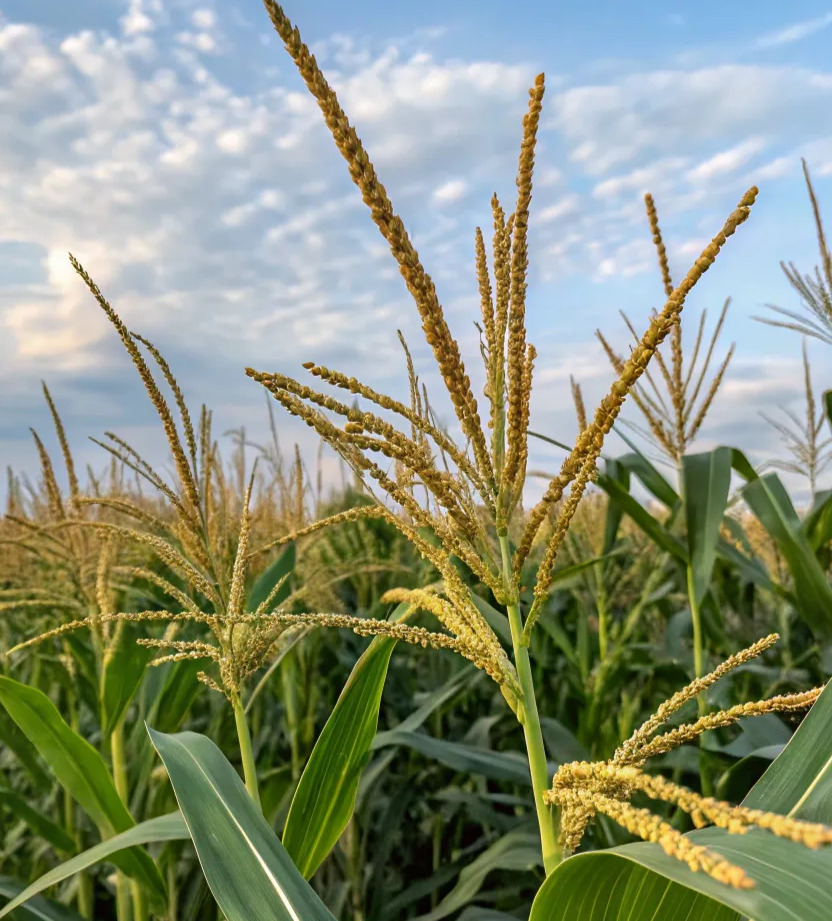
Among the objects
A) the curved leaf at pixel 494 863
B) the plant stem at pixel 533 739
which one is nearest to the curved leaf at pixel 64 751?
the curved leaf at pixel 494 863

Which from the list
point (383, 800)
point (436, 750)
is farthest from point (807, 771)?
point (383, 800)

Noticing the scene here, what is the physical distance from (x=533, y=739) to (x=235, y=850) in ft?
1.77

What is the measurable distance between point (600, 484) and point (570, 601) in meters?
2.85

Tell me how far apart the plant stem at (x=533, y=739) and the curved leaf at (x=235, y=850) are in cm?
37

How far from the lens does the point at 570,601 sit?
19.0ft

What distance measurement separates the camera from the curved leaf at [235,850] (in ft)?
3.98

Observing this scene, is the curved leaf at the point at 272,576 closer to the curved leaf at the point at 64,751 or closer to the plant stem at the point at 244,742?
the curved leaf at the point at 64,751

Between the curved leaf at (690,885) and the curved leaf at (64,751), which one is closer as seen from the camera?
the curved leaf at (690,885)

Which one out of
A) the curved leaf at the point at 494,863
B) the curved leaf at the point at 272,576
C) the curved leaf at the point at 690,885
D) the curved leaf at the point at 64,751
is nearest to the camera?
the curved leaf at the point at 690,885

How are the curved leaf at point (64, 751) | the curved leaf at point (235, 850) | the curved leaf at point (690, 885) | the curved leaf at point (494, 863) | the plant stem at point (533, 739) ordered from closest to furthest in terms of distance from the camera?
the curved leaf at point (690, 885) < the plant stem at point (533, 739) < the curved leaf at point (235, 850) < the curved leaf at point (64, 751) < the curved leaf at point (494, 863)

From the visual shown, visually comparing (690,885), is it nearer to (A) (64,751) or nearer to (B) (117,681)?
(A) (64,751)

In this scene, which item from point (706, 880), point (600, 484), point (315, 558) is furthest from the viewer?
point (315, 558)

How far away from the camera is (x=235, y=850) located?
51.1 inches

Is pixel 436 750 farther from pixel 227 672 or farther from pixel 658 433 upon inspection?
pixel 658 433
